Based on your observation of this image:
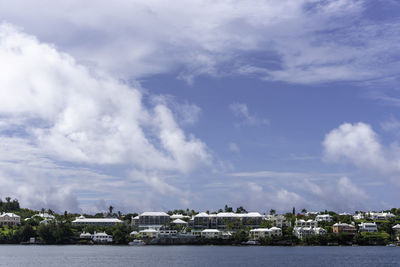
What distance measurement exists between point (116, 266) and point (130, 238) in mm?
80338

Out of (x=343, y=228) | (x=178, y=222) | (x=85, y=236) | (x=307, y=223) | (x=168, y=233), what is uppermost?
(x=178, y=222)

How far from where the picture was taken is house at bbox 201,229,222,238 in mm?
167125

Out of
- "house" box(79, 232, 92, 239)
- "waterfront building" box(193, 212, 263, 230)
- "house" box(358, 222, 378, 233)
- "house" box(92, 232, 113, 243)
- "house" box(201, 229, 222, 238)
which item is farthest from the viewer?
"waterfront building" box(193, 212, 263, 230)

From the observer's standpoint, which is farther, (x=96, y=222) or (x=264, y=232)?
(x=96, y=222)

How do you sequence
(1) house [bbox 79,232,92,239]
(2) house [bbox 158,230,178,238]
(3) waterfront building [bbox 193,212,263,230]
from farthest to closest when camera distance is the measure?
(3) waterfront building [bbox 193,212,263,230]
(2) house [bbox 158,230,178,238]
(1) house [bbox 79,232,92,239]

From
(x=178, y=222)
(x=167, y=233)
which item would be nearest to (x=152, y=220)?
(x=178, y=222)

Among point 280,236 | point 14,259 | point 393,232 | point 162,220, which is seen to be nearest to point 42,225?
point 162,220

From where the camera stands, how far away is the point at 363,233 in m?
162

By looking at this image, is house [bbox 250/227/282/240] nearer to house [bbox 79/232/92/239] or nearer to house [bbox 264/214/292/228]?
house [bbox 264/214/292/228]

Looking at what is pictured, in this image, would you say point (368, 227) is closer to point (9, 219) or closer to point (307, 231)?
point (307, 231)

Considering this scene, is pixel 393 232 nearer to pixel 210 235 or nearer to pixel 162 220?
pixel 210 235

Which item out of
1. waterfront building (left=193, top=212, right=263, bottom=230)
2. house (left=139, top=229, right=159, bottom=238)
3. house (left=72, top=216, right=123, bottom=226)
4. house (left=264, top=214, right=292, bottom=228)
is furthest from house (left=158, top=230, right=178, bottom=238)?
house (left=264, top=214, right=292, bottom=228)

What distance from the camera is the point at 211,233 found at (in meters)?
168

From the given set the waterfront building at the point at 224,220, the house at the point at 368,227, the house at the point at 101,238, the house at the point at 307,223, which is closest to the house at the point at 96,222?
the house at the point at 101,238
